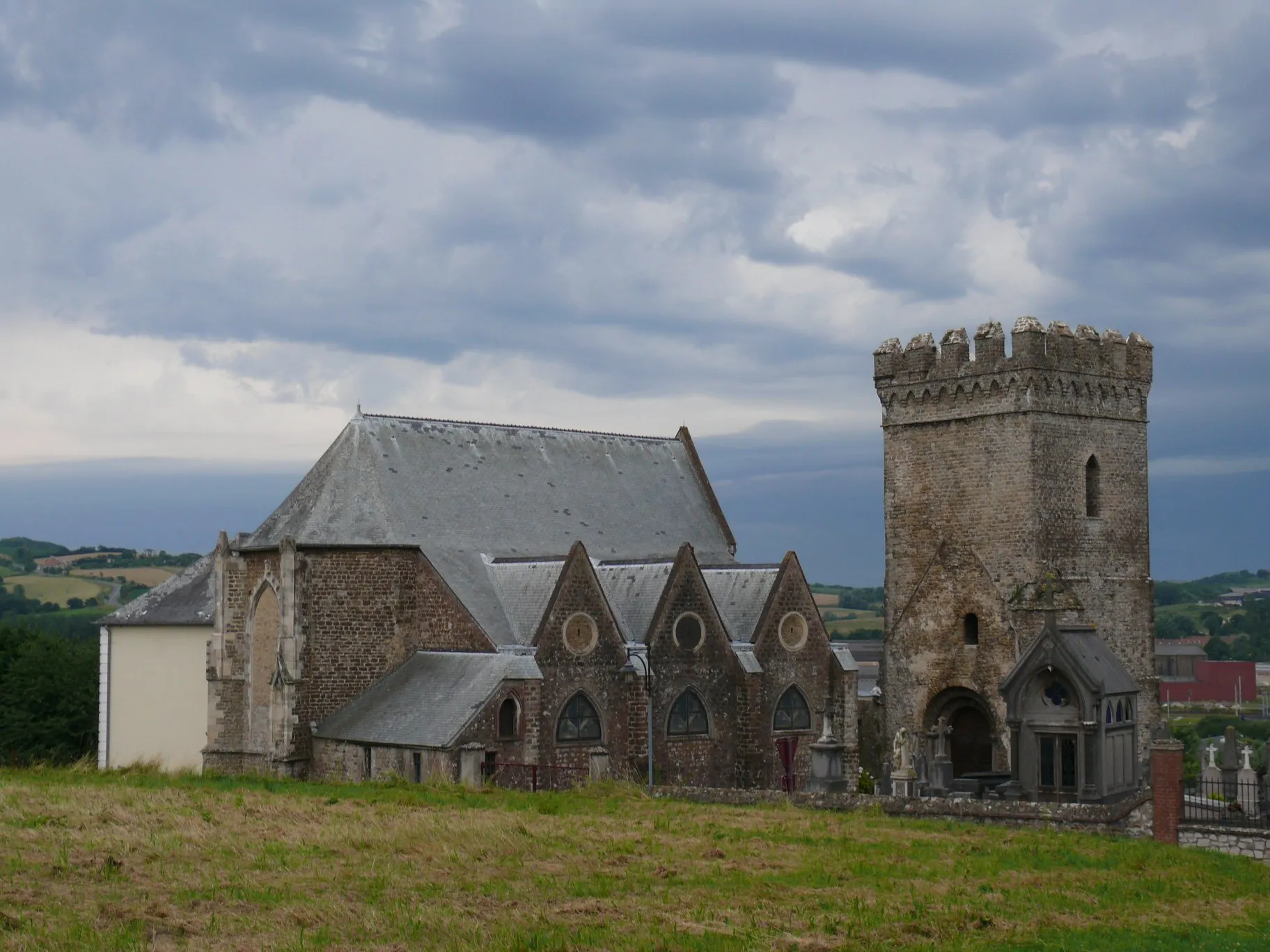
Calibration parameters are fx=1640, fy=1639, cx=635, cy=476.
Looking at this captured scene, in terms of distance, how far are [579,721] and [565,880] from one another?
732 inches

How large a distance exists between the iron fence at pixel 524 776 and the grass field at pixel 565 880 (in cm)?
738

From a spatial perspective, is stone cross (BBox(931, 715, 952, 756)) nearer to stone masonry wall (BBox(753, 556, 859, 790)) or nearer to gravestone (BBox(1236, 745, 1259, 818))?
stone masonry wall (BBox(753, 556, 859, 790))

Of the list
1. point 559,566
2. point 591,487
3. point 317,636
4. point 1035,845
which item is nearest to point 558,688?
point 559,566

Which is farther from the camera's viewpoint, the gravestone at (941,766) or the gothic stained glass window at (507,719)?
the gothic stained glass window at (507,719)

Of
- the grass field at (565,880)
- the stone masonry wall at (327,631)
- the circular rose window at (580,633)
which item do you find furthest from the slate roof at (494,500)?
the grass field at (565,880)

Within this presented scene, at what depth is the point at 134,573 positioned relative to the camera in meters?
145

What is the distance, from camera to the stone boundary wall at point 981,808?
26516mm

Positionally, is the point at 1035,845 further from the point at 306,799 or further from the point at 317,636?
the point at 317,636

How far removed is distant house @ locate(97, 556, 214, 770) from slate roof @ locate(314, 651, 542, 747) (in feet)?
27.0

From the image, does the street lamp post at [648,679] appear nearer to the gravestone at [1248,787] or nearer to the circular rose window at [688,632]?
the circular rose window at [688,632]

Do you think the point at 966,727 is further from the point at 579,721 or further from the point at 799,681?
the point at 579,721

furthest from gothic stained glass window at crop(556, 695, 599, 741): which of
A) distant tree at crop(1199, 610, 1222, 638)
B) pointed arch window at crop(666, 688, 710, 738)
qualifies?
distant tree at crop(1199, 610, 1222, 638)

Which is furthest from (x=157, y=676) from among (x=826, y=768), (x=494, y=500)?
(x=826, y=768)

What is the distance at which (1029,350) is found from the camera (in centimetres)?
4138
